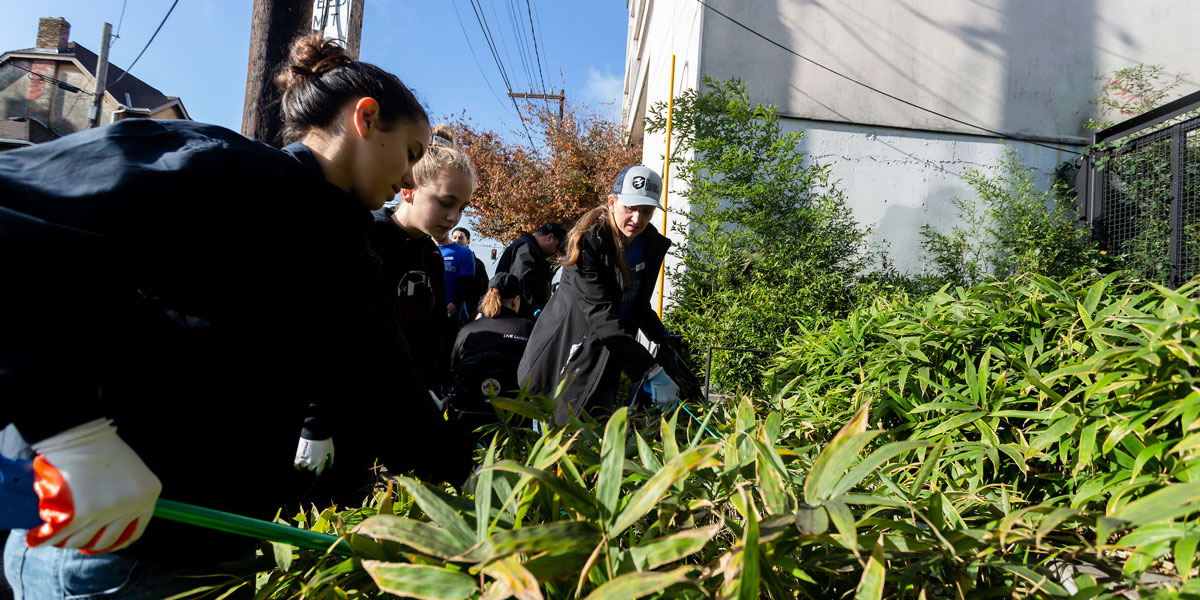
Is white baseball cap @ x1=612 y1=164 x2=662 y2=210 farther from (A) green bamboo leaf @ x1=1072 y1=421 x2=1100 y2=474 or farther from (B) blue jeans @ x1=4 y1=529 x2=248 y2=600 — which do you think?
(B) blue jeans @ x1=4 y1=529 x2=248 y2=600

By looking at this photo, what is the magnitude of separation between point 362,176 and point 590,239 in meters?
1.69

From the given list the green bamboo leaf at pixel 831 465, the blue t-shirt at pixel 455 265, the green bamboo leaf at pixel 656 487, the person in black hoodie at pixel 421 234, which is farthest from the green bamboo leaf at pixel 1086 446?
the blue t-shirt at pixel 455 265

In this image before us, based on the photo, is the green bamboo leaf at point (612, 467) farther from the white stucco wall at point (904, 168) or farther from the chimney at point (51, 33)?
the chimney at point (51, 33)

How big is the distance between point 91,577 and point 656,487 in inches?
36.8

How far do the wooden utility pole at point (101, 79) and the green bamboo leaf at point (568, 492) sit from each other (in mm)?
21673

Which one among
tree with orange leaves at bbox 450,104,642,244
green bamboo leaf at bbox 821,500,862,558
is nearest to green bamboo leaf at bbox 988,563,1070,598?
green bamboo leaf at bbox 821,500,862,558

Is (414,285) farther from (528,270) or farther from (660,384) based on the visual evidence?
(528,270)

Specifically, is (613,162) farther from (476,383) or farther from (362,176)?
(362,176)

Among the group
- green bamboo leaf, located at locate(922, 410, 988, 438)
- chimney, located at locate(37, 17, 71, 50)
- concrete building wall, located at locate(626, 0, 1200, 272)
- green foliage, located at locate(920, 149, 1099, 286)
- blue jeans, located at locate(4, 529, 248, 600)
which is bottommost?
blue jeans, located at locate(4, 529, 248, 600)

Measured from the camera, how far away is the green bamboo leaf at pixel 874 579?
79cm

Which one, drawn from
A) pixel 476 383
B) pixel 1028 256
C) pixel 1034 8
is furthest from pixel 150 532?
pixel 1034 8

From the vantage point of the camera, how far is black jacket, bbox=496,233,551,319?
4.70m

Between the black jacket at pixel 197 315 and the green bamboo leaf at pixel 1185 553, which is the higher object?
the black jacket at pixel 197 315

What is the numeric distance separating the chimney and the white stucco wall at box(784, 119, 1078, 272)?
4089 cm
